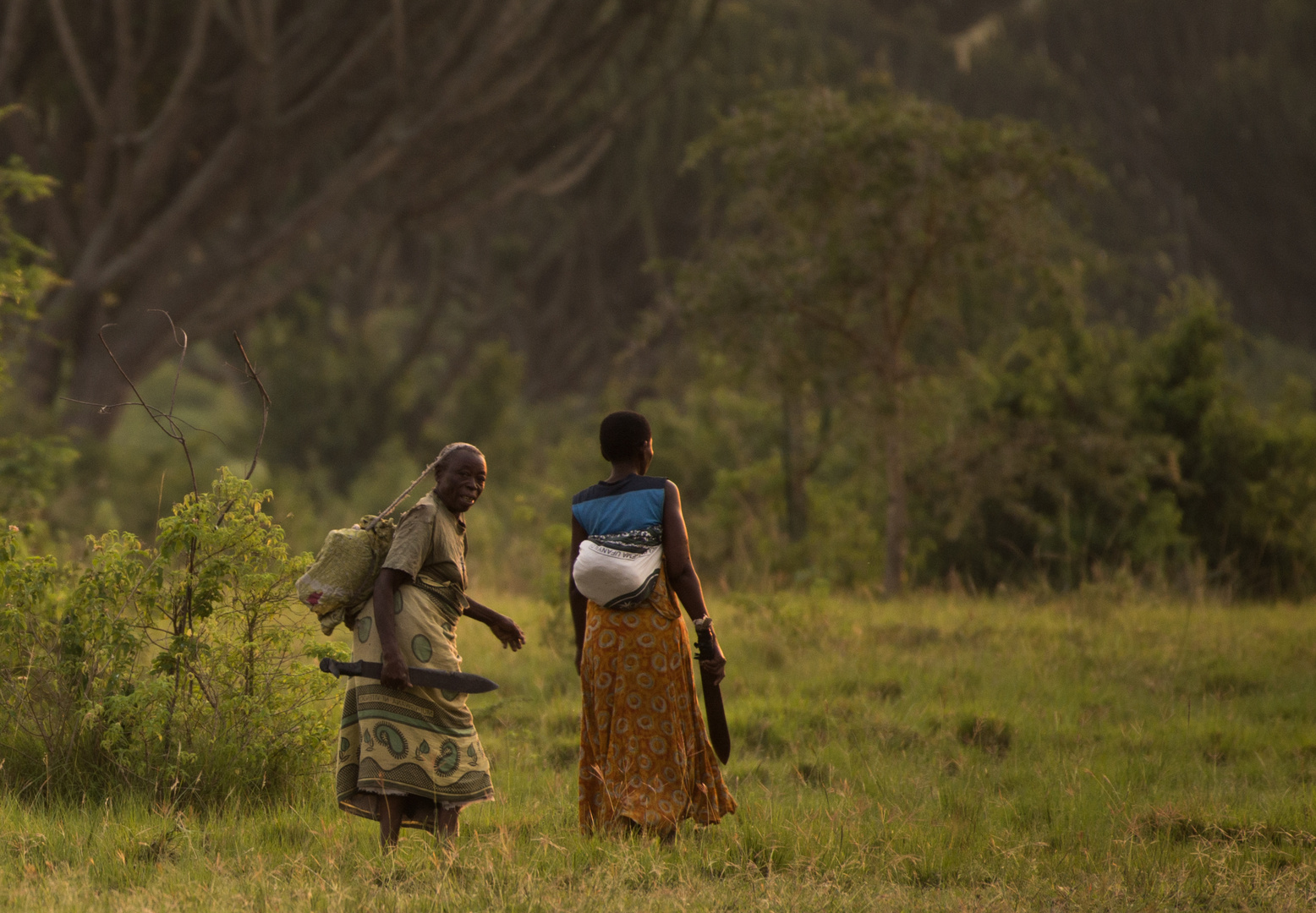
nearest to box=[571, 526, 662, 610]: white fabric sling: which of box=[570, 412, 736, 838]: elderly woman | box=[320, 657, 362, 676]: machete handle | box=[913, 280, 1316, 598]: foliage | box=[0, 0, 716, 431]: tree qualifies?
box=[570, 412, 736, 838]: elderly woman

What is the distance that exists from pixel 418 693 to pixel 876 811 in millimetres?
1769

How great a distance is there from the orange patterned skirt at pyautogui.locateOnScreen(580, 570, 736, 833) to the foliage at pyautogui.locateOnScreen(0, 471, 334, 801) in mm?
1222

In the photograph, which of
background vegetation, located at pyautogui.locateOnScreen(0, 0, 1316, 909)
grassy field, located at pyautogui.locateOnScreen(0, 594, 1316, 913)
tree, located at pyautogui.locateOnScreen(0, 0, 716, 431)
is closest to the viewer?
grassy field, located at pyautogui.locateOnScreen(0, 594, 1316, 913)

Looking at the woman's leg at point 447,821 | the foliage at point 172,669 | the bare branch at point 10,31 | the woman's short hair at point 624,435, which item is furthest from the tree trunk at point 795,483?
the bare branch at point 10,31

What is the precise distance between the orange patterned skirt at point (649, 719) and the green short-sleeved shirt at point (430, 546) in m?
0.48

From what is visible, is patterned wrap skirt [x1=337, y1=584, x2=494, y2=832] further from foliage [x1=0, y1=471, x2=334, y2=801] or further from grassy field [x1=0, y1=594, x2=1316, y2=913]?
foliage [x1=0, y1=471, x2=334, y2=801]

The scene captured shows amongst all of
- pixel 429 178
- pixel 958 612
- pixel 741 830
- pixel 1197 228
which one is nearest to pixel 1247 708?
pixel 958 612

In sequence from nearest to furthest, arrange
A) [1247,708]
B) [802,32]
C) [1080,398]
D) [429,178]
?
1. [1247,708]
2. [1080,398]
3. [429,178]
4. [802,32]

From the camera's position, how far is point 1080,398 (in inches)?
425

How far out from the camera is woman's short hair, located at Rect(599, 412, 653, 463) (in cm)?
413

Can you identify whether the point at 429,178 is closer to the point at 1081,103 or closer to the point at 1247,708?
the point at 1247,708

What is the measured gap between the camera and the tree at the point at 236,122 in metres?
13.7

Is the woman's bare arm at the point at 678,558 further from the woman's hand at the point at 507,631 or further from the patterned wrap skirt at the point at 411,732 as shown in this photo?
the patterned wrap skirt at the point at 411,732

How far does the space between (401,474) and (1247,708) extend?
41.6 ft
